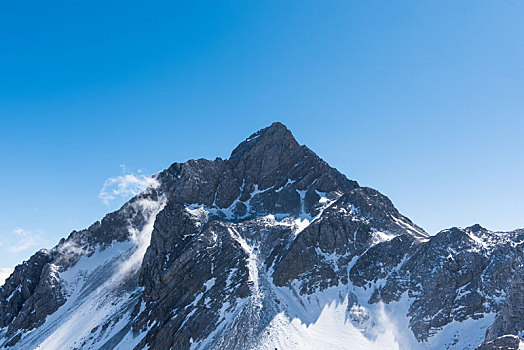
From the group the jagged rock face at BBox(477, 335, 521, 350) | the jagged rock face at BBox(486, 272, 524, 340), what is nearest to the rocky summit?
the jagged rock face at BBox(477, 335, 521, 350)

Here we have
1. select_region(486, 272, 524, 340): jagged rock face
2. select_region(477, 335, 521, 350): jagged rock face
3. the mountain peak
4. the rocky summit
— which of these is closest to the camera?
select_region(477, 335, 521, 350): jagged rock face

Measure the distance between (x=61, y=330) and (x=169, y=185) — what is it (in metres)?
60.2

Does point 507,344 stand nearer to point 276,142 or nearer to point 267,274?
point 267,274

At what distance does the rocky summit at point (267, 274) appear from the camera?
68750 millimetres

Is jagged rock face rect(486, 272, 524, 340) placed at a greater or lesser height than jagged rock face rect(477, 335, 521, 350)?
greater

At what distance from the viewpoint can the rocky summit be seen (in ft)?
226

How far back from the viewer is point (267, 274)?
8812 centimetres

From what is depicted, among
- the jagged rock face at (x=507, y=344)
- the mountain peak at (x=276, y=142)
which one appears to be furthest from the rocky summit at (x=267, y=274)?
the mountain peak at (x=276, y=142)

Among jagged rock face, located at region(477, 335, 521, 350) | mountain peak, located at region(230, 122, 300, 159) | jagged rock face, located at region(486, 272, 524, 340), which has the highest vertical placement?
mountain peak, located at region(230, 122, 300, 159)

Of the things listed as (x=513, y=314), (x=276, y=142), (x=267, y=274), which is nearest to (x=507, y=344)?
(x=513, y=314)

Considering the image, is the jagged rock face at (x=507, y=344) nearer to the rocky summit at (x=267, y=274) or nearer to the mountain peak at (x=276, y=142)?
the rocky summit at (x=267, y=274)

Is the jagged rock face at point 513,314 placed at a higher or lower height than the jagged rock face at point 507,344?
higher

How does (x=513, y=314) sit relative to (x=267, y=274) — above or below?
below

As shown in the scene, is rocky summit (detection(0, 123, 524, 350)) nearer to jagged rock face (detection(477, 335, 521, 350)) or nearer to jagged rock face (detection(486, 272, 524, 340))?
jagged rock face (detection(477, 335, 521, 350))
